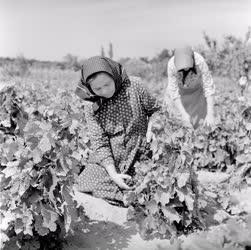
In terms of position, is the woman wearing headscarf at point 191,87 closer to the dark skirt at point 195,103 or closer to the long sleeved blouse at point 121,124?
the dark skirt at point 195,103

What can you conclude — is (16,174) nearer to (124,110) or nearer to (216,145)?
(124,110)

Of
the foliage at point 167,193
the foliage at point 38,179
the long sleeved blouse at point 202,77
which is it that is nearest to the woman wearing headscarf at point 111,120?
the foliage at point 167,193

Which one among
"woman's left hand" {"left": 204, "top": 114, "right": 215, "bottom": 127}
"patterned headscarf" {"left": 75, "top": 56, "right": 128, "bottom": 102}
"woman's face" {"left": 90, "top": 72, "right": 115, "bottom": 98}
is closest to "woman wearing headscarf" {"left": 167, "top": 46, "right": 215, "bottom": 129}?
"woman's left hand" {"left": 204, "top": 114, "right": 215, "bottom": 127}

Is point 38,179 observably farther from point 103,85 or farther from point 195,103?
point 195,103

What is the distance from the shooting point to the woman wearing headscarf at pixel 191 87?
5.49 meters

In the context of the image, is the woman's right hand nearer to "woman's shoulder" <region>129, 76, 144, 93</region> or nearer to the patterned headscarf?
"woman's shoulder" <region>129, 76, 144, 93</region>

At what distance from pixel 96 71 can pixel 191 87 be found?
2.37 meters

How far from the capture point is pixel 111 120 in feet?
13.3

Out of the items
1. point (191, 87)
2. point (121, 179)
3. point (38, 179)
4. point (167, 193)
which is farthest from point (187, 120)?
point (38, 179)

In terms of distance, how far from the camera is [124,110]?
403 centimetres

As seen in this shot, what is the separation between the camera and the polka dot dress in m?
4.00

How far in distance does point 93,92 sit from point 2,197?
4.10ft

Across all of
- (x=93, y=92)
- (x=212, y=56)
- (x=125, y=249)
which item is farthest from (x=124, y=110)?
(x=212, y=56)

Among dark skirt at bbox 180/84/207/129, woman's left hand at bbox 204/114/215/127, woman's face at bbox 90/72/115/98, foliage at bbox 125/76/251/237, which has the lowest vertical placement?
foliage at bbox 125/76/251/237
